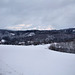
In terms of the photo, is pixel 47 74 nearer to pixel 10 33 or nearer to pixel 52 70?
pixel 52 70

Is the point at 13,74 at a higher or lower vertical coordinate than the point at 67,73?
higher

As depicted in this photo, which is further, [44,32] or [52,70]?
[44,32]

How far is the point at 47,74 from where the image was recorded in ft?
22.3

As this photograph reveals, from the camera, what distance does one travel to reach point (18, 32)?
2768 inches

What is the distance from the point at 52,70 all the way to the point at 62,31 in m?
71.0

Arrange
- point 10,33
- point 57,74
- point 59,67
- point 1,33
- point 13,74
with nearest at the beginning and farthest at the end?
point 13,74, point 57,74, point 59,67, point 1,33, point 10,33

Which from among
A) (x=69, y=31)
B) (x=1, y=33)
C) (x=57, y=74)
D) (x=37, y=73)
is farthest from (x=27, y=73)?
(x=69, y=31)

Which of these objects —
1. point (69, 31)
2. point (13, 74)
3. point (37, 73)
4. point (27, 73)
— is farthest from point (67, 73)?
point (69, 31)

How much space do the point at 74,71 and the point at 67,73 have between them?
550mm

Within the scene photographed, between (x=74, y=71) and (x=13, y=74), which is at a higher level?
(x=13, y=74)

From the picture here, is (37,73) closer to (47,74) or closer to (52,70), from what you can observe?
(47,74)

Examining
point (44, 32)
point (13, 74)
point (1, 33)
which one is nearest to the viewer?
point (13, 74)

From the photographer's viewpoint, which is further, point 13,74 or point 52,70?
point 52,70

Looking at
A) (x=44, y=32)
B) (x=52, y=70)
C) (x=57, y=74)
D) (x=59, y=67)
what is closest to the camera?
(x=57, y=74)
